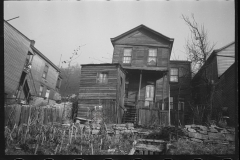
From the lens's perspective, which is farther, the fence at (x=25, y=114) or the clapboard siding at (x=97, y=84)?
the clapboard siding at (x=97, y=84)

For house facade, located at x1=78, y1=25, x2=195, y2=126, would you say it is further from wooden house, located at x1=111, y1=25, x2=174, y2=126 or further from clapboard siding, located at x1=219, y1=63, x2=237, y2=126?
clapboard siding, located at x1=219, y1=63, x2=237, y2=126

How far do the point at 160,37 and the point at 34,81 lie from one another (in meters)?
19.8

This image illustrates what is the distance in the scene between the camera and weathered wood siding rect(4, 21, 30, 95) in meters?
15.3

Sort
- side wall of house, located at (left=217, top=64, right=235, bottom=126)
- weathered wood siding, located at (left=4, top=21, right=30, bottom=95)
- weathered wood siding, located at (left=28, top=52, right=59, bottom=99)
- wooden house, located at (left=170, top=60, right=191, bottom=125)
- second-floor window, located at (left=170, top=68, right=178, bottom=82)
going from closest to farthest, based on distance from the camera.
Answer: side wall of house, located at (left=217, top=64, right=235, bottom=126), weathered wood siding, located at (left=4, top=21, right=30, bottom=95), wooden house, located at (left=170, top=60, right=191, bottom=125), second-floor window, located at (left=170, top=68, right=178, bottom=82), weathered wood siding, located at (left=28, top=52, right=59, bottom=99)

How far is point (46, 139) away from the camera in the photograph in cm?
725

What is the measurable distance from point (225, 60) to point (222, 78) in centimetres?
241

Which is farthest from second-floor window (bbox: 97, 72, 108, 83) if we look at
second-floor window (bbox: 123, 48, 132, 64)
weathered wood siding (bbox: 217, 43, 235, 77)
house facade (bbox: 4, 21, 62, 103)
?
weathered wood siding (bbox: 217, 43, 235, 77)

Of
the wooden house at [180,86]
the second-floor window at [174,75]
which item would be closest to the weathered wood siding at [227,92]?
the wooden house at [180,86]

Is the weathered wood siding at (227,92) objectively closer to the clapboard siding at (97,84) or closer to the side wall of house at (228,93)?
the side wall of house at (228,93)

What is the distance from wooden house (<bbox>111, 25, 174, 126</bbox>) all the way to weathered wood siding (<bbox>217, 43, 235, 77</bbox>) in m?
4.96

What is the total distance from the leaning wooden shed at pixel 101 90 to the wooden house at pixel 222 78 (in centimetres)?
825

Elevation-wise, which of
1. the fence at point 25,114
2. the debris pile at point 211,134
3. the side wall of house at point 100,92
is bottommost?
the debris pile at point 211,134

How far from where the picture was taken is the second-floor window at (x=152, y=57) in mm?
17691

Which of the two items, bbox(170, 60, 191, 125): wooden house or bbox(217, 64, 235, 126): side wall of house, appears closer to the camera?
bbox(217, 64, 235, 126): side wall of house
